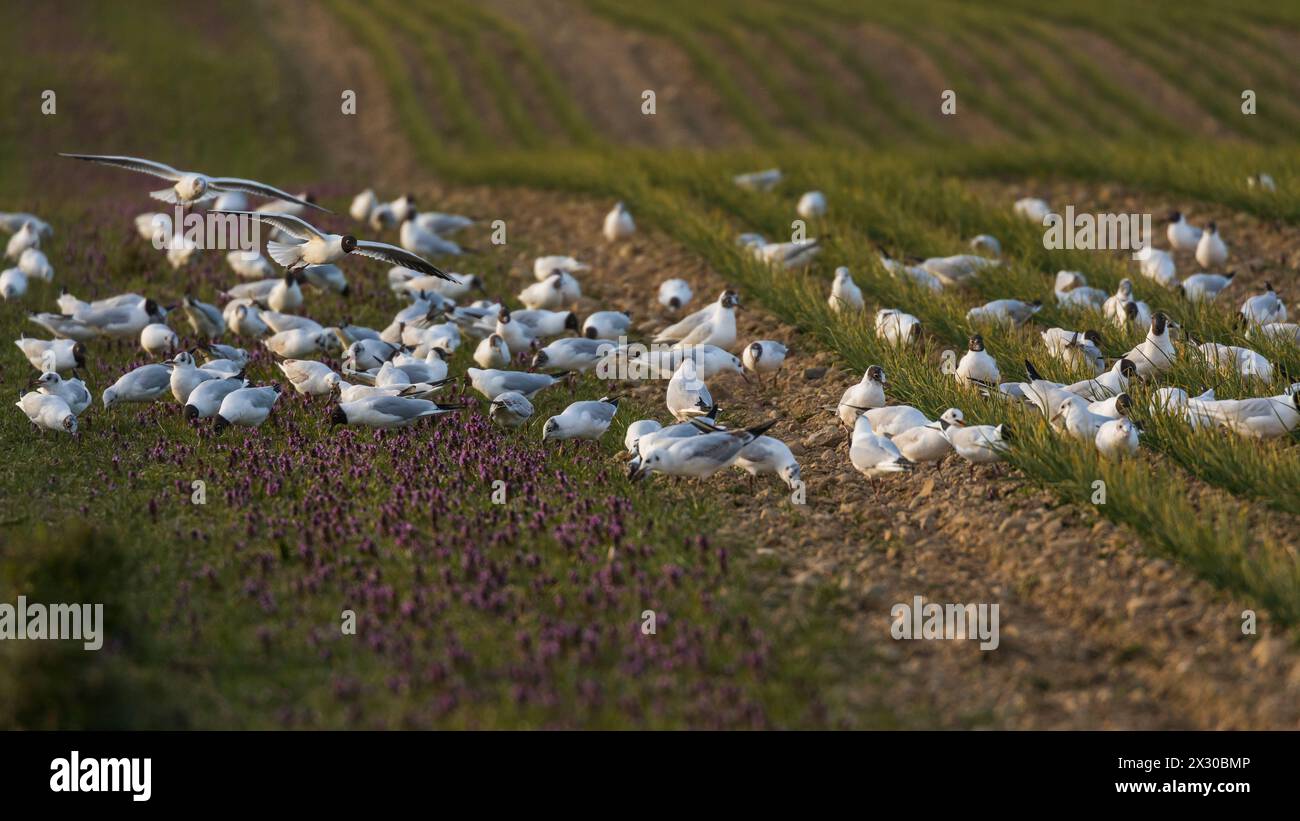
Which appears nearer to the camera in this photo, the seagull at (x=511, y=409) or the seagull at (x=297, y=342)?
the seagull at (x=511, y=409)

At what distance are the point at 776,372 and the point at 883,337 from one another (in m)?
1.00

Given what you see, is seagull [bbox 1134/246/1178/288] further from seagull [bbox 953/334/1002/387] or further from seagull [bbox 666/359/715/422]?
seagull [bbox 666/359/715/422]

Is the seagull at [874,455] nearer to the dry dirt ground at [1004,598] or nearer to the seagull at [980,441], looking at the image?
the dry dirt ground at [1004,598]

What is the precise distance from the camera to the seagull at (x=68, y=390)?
35.4ft

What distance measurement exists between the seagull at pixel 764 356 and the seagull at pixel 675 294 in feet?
8.15

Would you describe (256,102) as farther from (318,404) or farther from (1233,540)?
(1233,540)

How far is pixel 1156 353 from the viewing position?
433 inches

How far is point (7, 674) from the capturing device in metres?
6.42

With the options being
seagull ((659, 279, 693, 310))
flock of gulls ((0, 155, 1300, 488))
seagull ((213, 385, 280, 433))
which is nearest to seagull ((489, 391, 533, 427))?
flock of gulls ((0, 155, 1300, 488))

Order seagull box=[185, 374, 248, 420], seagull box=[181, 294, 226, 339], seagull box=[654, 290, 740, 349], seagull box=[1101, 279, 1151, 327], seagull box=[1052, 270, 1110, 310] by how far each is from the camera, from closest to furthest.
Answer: seagull box=[185, 374, 248, 420] → seagull box=[1101, 279, 1151, 327] → seagull box=[654, 290, 740, 349] → seagull box=[1052, 270, 1110, 310] → seagull box=[181, 294, 226, 339]

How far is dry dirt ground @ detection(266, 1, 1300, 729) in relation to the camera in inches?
268

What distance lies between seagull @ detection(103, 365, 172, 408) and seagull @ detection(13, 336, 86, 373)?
105cm

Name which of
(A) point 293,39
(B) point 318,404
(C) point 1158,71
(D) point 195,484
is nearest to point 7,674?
(D) point 195,484

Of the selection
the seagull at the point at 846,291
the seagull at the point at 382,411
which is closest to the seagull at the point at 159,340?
the seagull at the point at 382,411
